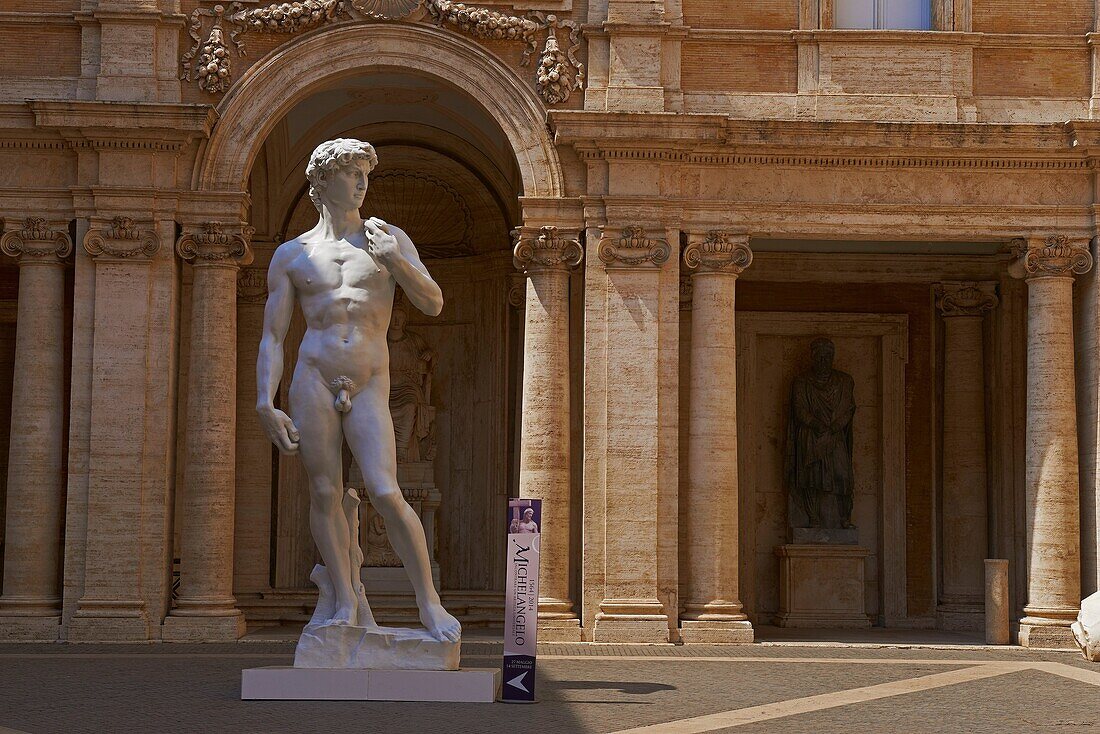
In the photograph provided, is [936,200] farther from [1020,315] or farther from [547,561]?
[547,561]

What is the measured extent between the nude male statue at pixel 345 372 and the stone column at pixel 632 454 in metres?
4.98

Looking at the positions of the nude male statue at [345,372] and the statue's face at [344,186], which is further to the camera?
the statue's face at [344,186]

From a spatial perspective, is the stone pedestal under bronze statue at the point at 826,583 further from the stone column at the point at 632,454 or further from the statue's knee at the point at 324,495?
the statue's knee at the point at 324,495

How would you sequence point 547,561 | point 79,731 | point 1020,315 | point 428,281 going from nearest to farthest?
point 79,731, point 428,281, point 547,561, point 1020,315

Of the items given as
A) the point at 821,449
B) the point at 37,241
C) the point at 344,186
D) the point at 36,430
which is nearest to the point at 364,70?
the point at 37,241

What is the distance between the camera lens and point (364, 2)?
16.2 m

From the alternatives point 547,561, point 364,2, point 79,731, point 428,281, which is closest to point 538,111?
point 364,2

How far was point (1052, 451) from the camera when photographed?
15992mm

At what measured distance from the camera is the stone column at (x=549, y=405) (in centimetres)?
1576

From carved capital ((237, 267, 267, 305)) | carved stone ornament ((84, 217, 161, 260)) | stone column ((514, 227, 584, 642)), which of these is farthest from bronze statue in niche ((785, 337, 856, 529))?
carved stone ornament ((84, 217, 161, 260))

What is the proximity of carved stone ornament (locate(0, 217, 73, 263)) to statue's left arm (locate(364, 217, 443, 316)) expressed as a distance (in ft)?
20.4

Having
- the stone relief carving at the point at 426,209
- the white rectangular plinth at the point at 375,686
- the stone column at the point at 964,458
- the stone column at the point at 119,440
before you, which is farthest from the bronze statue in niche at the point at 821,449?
the white rectangular plinth at the point at 375,686

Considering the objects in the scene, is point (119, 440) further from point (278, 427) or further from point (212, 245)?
point (278, 427)

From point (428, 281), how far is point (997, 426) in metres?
9.89
